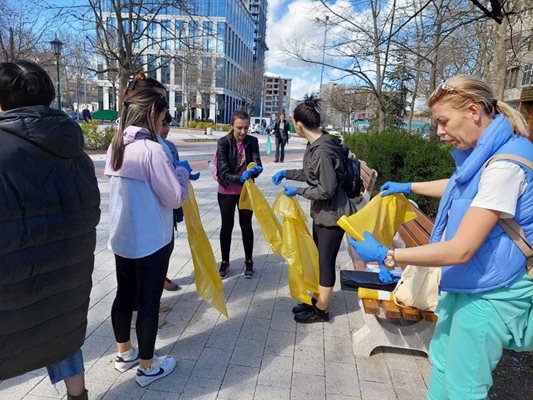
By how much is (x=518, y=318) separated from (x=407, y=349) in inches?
56.1

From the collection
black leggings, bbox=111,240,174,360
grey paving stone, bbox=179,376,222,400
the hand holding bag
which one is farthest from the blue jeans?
A: the hand holding bag

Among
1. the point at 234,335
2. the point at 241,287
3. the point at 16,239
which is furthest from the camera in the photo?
the point at 241,287

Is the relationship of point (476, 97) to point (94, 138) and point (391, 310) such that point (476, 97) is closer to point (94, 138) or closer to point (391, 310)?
point (391, 310)

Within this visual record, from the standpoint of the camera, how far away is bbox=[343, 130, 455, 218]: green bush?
5.91 meters

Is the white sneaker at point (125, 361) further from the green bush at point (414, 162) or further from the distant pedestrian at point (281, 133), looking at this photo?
the distant pedestrian at point (281, 133)

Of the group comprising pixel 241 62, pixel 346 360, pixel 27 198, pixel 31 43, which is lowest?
pixel 346 360

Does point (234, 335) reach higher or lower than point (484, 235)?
lower

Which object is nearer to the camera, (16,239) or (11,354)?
(16,239)

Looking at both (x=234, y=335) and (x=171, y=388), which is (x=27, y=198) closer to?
(x=171, y=388)

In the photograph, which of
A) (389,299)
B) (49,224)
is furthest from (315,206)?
(49,224)

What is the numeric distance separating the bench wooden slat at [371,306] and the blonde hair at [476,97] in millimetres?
1306

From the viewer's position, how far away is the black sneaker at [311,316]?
123 inches

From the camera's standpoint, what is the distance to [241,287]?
3.74 meters

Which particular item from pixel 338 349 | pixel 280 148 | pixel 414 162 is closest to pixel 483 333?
pixel 338 349
